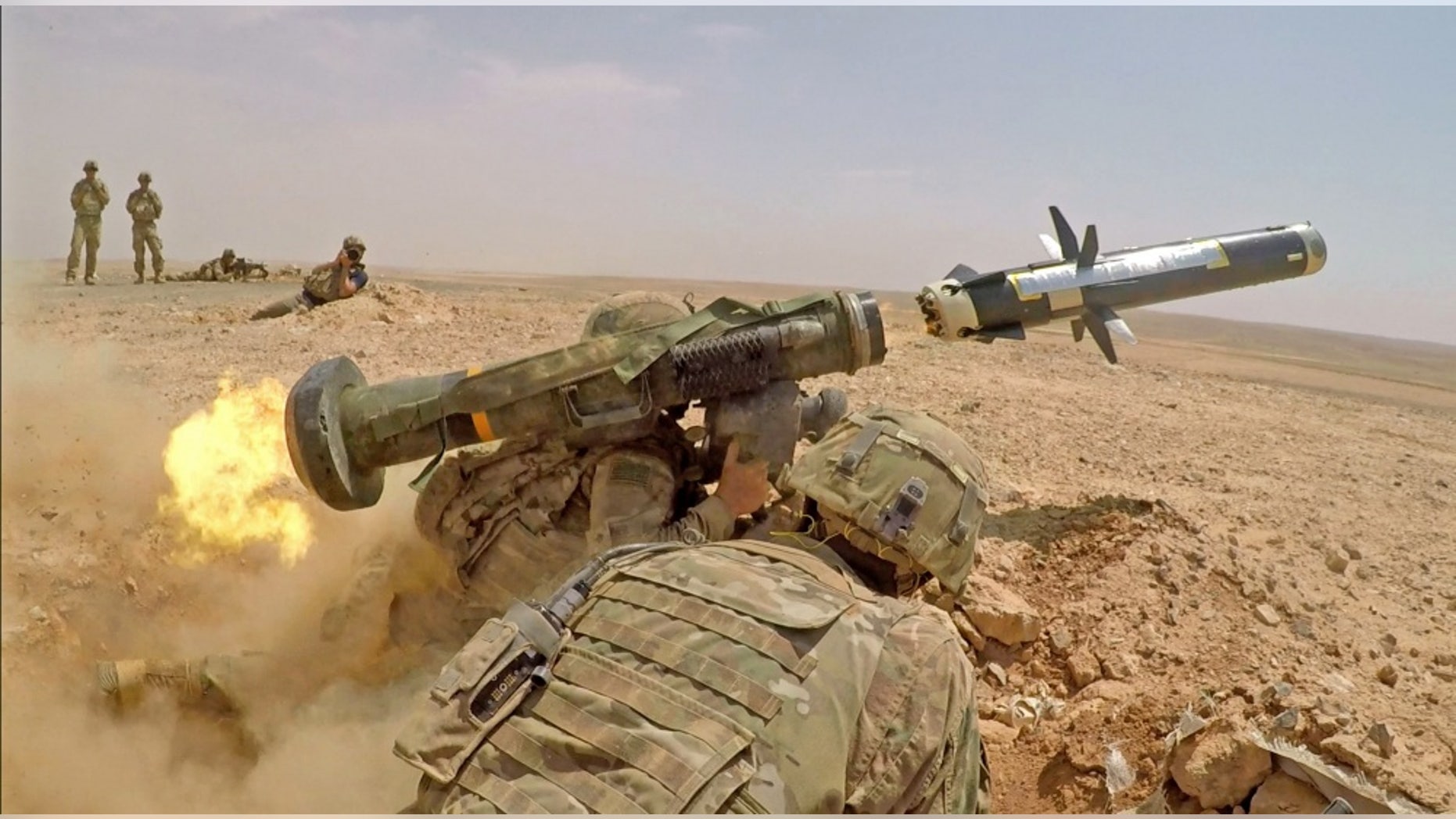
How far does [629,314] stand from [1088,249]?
111 inches

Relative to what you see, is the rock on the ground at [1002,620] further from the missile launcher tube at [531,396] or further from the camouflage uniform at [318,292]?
the camouflage uniform at [318,292]

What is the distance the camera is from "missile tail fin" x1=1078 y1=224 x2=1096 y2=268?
19.7ft

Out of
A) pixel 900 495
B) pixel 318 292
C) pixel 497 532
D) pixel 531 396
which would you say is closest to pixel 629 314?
pixel 531 396

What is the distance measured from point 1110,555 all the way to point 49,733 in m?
4.99

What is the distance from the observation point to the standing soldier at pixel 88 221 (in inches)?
543

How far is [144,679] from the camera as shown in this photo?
Answer: 4812 mm

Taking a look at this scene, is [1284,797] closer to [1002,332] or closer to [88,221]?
[1002,332]

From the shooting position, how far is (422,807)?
2570mm

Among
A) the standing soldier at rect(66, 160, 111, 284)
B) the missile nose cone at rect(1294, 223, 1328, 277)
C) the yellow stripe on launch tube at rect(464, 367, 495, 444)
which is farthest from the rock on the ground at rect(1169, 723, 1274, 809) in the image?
the standing soldier at rect(66, 160, 111, 284)

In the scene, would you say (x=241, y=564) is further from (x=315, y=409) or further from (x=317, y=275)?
(x=317, y=275)

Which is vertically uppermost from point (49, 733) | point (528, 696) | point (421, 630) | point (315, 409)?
point (315, 409)

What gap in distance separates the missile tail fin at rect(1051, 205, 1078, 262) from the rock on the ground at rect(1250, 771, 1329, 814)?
328 centimetres

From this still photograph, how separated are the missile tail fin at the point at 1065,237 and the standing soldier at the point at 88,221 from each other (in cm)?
1225

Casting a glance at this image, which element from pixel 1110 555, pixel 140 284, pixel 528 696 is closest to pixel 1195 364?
pixel 1110 555
